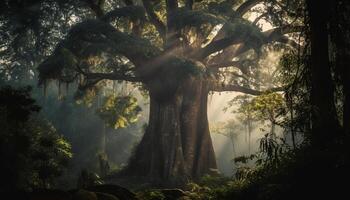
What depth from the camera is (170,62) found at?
2030 cm

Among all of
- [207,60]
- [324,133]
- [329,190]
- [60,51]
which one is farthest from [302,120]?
[207,60]

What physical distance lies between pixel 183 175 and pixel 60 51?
315 inches

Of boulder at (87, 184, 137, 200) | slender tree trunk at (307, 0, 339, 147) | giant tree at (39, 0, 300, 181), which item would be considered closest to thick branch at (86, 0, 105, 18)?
giant tree at (39, 0, 300, 181)

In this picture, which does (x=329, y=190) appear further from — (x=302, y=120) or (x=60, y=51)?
(x=60, y=51)

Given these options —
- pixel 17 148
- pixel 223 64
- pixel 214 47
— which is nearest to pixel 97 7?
pixel 214 47

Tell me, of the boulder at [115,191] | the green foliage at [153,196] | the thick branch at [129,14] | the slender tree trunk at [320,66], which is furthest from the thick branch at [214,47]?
the boulder at [115,191]

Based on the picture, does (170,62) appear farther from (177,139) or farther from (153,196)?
(153,196)

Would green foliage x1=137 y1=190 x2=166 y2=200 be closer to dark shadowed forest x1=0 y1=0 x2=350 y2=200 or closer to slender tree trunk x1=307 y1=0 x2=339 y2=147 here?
dark shadowed forest x1=0 y1=0 x2=350 y2=200

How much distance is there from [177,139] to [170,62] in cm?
417

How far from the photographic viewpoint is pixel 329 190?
377 inches

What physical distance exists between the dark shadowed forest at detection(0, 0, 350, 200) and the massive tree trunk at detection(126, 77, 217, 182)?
0.06 m

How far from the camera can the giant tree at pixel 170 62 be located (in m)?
19.8

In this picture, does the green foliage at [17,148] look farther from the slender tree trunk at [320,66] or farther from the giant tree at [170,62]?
the slender tree trunk at [320,66]

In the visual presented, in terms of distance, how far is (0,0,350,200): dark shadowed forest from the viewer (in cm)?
1095
